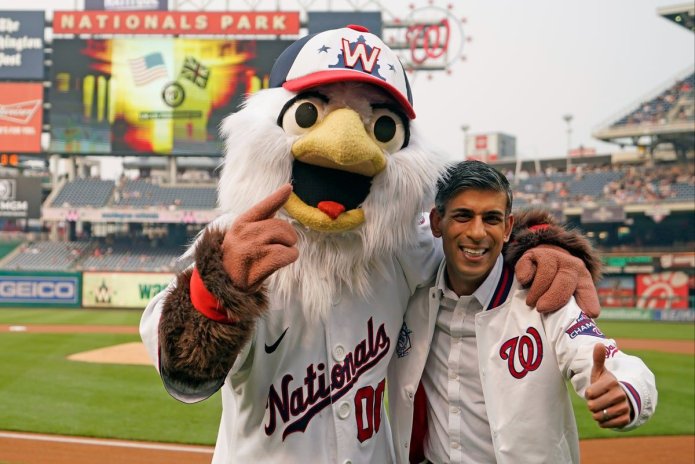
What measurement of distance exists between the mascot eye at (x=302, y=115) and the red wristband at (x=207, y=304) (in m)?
0.65

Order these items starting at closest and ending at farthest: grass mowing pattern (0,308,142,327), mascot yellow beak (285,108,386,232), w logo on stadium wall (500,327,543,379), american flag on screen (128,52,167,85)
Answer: mascot yellow beak (285,108,386,232) < w logo on stadium wall (500,327,543,379) < grass mowing pattern (0,308,142,327) < american flag on screen (128,52,167,85)

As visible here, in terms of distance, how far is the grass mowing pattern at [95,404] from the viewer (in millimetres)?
7141

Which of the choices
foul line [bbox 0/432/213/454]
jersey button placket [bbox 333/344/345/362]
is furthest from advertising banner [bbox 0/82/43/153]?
jersey button placket [bbox 333/344/345/362]

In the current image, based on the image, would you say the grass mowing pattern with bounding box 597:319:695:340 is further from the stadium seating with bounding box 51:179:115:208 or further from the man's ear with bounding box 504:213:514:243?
the stadium seating with bounding box 51:179:115:208

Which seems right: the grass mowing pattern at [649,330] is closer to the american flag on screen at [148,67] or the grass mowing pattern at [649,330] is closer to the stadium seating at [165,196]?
the stadium seating at [165,196]

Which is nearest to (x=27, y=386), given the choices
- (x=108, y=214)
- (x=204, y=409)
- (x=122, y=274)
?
(x=204, y=409)

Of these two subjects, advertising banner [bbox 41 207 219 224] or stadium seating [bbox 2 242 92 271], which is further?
advertising banner [bbox 41 207 219 224]

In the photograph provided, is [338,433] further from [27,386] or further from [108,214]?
[108,214]

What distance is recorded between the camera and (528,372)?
8.09 feet

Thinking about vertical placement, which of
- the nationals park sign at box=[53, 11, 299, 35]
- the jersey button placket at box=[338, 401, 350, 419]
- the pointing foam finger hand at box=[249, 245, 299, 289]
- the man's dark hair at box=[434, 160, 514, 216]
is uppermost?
the nationals park sign at box=[53, 11, 299, 35]

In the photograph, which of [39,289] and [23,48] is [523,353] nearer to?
[39,289]

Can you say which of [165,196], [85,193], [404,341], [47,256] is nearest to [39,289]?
[47,256]

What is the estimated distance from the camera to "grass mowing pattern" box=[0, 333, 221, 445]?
7141 millimetres

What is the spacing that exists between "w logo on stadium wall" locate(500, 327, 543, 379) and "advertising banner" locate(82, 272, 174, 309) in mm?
22568
